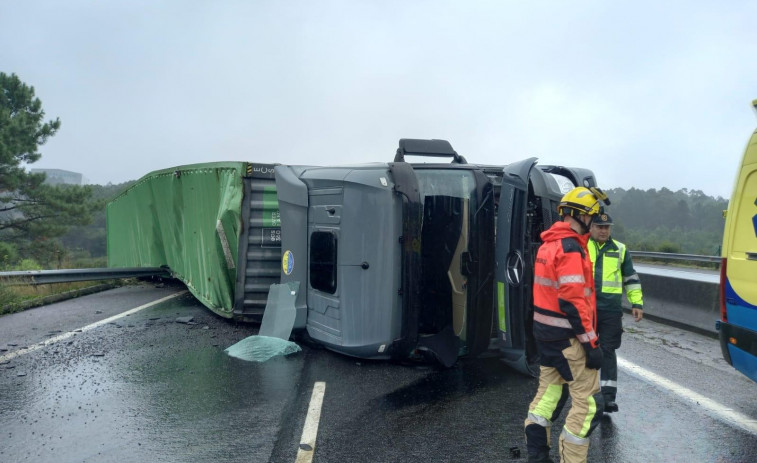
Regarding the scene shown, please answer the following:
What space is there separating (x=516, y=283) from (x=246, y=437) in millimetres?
2565

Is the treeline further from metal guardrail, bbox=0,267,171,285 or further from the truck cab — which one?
the truck cab

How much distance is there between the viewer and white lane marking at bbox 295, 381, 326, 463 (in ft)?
11.3

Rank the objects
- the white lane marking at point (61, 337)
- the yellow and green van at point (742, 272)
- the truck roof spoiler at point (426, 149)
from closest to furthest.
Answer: the yellow and green van at point (742, 272) → the truck roof spoiler at point (426, 149) → the white lane marking at point (61, 337)

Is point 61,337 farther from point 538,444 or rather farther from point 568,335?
point 568,335

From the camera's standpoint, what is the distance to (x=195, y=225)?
8.76 meters

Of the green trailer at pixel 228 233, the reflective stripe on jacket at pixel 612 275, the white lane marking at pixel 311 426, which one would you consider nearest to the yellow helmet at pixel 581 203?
the reflective stripe on jacket at pixel 612 275

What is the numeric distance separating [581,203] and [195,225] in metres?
6.97

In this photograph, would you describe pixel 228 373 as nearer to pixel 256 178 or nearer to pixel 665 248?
pixel 256 178

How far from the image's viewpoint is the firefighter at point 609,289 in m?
4.14

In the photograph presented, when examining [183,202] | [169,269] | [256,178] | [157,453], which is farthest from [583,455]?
[169,269]

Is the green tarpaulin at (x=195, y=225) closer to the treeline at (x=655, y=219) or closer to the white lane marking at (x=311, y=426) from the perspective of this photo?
the white lane marking at (x=311, y=426)

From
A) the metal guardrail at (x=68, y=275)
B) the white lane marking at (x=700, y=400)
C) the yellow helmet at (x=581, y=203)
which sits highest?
the yellow helmet at (x=581, y=203)

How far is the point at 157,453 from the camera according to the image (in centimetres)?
350

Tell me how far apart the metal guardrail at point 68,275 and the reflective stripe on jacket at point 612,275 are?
30.5 feet
